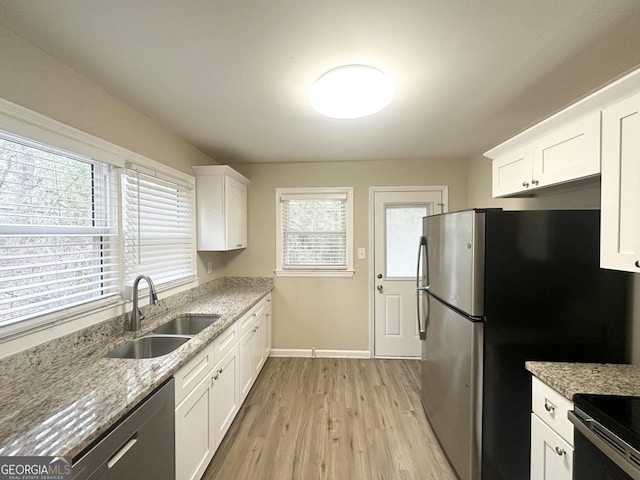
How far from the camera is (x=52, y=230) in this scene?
1.43 meters

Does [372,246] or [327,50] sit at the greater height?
[327,50]

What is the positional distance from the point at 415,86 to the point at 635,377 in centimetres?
183

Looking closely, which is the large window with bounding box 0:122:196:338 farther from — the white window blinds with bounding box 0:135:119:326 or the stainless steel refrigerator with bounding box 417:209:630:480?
the stainless steel refrigerator with bounding box 417:209:630:480

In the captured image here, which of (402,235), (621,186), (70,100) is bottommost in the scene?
(402,235)

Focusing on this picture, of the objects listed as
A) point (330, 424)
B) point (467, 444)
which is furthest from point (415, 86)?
point (330, 424)

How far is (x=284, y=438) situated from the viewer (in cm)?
209

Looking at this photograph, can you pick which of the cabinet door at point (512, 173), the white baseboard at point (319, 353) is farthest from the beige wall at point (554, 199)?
the white baseboard at point (319, 353)

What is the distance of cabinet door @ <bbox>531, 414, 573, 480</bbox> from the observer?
112cm

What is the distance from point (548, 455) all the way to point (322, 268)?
2.53 meters

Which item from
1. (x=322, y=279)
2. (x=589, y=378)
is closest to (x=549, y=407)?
(x=589, y=378)

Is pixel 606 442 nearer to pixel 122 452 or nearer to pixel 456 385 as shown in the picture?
pixel 456 385

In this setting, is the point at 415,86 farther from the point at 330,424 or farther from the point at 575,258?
the point at 330,424

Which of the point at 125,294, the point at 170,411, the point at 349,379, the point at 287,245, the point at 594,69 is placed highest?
the point at 594,69

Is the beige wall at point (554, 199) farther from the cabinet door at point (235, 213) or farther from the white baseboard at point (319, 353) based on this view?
the cabinet door at point (235, 213)
